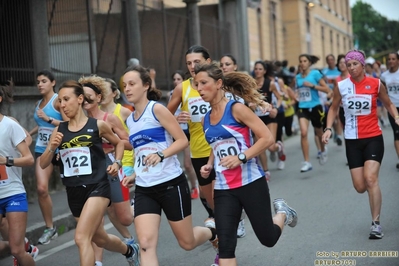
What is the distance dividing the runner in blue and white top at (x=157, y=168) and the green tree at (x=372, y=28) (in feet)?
360

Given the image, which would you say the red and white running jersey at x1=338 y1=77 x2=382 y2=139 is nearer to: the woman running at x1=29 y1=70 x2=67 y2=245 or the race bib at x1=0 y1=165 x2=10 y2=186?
the woman running at x1=29 y1=70 x2=67 y2=245

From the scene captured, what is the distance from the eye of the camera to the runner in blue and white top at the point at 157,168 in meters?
6.27

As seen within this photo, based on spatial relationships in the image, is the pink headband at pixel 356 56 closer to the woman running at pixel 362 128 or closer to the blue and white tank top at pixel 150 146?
the woman running at pixel 362 128

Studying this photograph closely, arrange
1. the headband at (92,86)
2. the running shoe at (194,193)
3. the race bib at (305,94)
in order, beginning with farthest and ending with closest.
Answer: the race bib at (305,94), the running shoe at (194,193), the headband at (92,86)

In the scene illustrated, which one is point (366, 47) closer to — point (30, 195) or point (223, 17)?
point (223, 17)

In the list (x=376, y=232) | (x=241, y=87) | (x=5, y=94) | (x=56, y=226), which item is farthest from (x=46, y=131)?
(x=376, y=232)

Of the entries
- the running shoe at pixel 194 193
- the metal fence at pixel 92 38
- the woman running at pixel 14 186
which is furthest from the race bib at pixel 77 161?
the metal fence at pixel 92 38

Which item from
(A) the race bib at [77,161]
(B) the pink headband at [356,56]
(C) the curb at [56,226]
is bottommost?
(C) the curb at [56,226]

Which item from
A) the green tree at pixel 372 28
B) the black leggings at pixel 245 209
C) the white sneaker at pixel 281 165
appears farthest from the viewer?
the green tree at pixel 372 28

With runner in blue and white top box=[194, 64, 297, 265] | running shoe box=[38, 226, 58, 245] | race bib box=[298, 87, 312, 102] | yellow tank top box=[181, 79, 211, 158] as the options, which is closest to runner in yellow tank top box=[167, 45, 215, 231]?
yellow tank top box=[181, 79, 211, 158]

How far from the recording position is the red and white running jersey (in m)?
8.30

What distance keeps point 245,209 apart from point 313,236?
2412mm

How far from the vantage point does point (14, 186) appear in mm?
6961

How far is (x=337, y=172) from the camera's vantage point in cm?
1349
